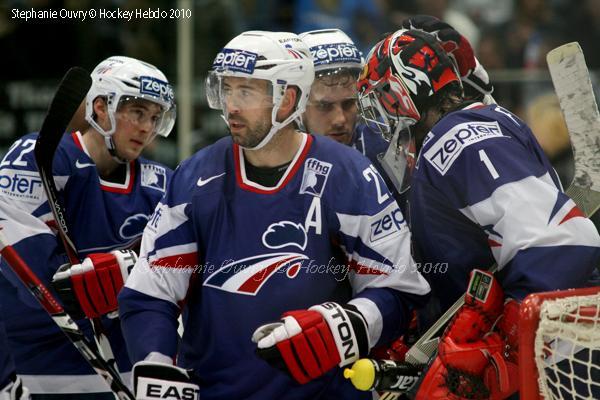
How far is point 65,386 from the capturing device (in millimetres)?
3225

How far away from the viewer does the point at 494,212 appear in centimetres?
232

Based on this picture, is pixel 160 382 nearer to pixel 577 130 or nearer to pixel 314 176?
pixel 314 176

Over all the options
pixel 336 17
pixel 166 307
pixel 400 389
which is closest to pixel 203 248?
pixel 166 307

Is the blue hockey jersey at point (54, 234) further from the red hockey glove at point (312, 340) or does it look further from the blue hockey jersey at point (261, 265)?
the red hockey glove at point (312, 340)

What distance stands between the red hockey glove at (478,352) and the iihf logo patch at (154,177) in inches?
53.4

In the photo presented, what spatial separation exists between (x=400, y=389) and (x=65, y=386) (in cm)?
124

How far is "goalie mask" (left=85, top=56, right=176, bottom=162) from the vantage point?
10.8 feet

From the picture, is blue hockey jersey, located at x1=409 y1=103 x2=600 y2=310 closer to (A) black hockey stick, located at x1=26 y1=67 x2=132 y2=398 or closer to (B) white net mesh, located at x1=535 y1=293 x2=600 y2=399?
(B) white net mesh, located at x1=535 y1=293 x2=600 y2=399

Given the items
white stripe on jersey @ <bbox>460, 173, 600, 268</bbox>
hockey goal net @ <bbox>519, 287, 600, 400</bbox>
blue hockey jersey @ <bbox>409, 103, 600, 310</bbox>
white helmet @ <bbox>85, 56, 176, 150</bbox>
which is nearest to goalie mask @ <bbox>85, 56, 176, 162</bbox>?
white helmet @ <bbox>85, 56, 176, 150</bbox>

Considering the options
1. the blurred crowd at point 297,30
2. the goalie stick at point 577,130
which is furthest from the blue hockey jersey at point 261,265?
the blurred crowd at point 297,30

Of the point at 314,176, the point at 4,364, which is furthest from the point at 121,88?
the point at 4,364

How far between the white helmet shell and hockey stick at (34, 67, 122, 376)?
0.41ft

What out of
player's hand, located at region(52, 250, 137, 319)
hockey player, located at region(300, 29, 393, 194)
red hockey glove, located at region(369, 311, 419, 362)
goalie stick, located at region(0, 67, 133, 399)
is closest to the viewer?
red hockey glove, located at region(369, 311, 419, 362)

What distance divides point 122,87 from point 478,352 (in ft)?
5.12
